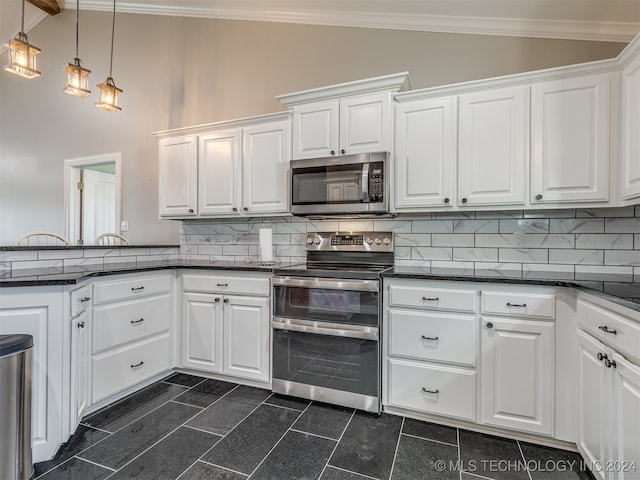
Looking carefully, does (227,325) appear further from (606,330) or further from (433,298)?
(606,330)

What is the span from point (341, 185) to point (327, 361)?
1233 mm

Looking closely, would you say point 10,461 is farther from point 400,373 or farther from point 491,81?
point 491,81

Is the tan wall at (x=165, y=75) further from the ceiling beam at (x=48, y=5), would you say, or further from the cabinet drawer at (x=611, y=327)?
the cabinet drawer at (x=611, y=327)

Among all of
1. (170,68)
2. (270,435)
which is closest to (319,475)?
(270,435)

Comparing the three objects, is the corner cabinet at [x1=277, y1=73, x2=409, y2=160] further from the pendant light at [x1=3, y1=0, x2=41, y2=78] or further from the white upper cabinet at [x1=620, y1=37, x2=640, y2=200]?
the pendant light at [x1=3, y1=0, x2=41, y2=78]

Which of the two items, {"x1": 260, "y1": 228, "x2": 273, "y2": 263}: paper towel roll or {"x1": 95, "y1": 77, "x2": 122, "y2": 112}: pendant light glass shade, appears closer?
{"x1": 95, "y1": 77, "x2": 122, "y2": 112}: pendant light glass shade

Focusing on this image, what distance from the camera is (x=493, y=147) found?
79.2 inches

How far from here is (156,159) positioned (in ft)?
12.1

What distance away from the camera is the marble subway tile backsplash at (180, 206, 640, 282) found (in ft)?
6.61

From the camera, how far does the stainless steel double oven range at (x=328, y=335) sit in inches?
79.0

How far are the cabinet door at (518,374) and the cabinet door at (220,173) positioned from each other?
2.16 meters

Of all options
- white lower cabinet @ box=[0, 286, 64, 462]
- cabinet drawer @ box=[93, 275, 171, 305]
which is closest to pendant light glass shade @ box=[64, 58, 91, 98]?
cabinet drawer @ box=[93, 275, 171, 305]

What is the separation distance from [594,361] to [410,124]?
1669mm

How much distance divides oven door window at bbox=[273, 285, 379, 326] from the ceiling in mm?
2206
